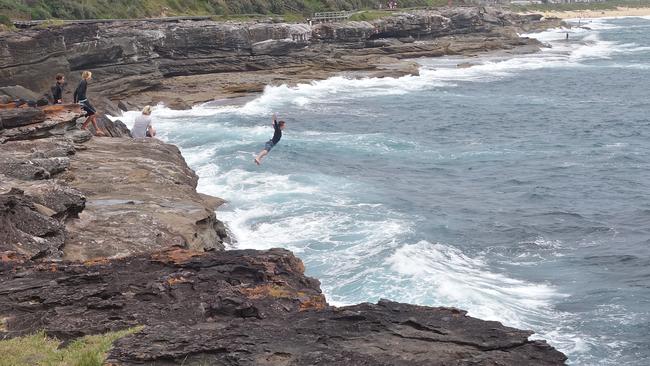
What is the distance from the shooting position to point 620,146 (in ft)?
106

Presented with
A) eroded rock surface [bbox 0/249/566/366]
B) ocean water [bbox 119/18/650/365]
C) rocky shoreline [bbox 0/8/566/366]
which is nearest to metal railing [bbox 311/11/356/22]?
ocean water [bbox 119/18/650/365]

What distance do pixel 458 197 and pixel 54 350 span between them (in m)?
17.2

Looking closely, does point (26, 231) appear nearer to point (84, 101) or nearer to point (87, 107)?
point (84, 101)

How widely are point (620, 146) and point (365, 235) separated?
1809 centimetres

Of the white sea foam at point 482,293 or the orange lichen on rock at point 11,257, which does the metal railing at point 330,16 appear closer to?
the white sea foam at point 482,293

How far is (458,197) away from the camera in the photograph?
23656 millimetres

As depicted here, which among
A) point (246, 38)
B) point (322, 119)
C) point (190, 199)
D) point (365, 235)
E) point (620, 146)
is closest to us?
point (190, 199)

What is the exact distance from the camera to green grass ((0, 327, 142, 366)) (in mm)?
7410

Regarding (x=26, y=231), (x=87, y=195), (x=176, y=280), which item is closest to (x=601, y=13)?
(x=87, y=195)

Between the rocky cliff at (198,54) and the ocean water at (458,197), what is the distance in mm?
3398

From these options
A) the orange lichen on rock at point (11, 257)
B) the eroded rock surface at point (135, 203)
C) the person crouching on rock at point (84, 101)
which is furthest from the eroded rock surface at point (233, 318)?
the person crouching on rock at point (84, 101)

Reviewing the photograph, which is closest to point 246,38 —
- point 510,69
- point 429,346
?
point 510,69

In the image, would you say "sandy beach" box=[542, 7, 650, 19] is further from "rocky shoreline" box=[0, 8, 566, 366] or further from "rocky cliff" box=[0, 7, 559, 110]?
"rocky shoreline" box=[0, 8, 566, 366]

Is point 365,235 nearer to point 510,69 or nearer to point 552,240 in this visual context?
point 552,240
